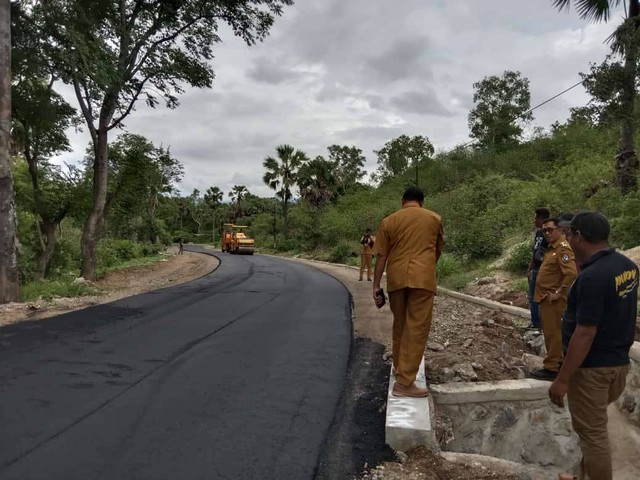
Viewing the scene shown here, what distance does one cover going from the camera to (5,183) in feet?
33.7

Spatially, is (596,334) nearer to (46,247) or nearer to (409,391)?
→ (409,391)

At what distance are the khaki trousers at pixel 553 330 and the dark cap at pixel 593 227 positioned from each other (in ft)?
7.91

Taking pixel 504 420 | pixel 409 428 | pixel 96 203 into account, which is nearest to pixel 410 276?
pixel 409 428

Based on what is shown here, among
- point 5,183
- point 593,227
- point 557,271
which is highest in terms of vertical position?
point 5,183

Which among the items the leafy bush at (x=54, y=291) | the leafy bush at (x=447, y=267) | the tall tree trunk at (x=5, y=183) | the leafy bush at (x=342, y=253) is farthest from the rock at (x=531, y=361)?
the leafy bush at (x=342, y=253)

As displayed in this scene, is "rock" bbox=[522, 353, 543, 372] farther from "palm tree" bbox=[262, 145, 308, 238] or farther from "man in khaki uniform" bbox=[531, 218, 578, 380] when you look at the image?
"palm tree" bbox=[262, 145, 308, 238]

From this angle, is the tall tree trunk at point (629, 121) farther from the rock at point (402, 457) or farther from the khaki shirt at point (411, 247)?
the rock at point (402, 457)

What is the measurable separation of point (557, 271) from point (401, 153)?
4322 cm

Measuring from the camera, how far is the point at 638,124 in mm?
12938

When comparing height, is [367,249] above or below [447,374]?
above

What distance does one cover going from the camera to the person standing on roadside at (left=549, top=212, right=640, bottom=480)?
2.99 m

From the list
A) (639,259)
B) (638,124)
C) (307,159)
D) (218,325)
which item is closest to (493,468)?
(218,325)

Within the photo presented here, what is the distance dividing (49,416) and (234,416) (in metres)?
1.47

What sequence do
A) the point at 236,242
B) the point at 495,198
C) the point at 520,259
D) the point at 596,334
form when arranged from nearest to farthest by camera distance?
1. the point at 596,334
2. the point at 520,259
3. the point at 495,198
4. the point at 236,242
